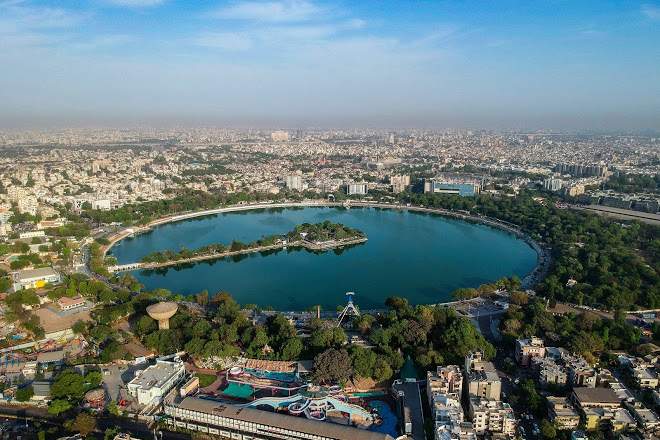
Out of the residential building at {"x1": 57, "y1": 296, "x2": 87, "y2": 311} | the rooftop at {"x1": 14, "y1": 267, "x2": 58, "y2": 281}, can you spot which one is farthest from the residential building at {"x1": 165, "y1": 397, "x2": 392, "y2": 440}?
the rooftop at {"x1": 14, "y1": 267, "x2": 58, "y2": 281}

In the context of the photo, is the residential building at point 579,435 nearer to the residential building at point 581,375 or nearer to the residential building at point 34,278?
the residential building at point 581,375

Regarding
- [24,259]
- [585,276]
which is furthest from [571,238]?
[24,259]

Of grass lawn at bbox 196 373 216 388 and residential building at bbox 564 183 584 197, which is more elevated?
residential building at bbox 564 183 584 197

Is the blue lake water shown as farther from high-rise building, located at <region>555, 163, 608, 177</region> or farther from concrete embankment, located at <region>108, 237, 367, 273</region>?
high-rise building, located at <region>555, 163, 608, 177</region>

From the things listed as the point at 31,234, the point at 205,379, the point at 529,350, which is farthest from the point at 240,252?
the point at 529,350

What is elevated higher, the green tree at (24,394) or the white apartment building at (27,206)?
the white apartment building at (27,206)

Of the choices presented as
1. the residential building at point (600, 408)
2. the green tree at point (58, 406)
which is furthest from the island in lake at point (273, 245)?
the residential building at point (600, 408)

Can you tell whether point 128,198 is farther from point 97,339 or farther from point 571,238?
point 571,238
